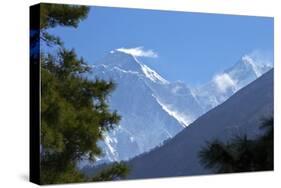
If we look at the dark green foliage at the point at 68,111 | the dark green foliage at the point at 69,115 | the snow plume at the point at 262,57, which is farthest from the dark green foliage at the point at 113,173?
the snow plume at the point at 262,57

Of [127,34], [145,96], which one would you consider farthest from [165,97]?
[127,34]

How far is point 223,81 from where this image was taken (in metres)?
11.5

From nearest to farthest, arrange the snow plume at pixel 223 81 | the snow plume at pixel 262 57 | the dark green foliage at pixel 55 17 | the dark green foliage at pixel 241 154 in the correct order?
the dark green foliage at pixel 55 17, the snow plume at pixel 223 81, the dark green foliage at pixel 241 154, the snow plume at pixel 262 57

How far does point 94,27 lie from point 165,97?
153 centimetres

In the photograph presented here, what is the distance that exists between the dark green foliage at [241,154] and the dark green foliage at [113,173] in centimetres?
129

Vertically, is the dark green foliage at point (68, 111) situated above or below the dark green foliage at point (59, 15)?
below

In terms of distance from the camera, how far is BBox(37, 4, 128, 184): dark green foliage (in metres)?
10.1

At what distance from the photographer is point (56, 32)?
10.2 m

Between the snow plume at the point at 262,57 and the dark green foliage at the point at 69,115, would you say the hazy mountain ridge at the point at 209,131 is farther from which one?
the dark green foliage at the point at 69,115

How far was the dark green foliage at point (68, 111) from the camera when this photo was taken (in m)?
10.1

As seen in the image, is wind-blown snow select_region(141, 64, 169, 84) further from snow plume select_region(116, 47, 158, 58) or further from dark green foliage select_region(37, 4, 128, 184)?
dark green foliage select_region(37, 4, 128, 184)

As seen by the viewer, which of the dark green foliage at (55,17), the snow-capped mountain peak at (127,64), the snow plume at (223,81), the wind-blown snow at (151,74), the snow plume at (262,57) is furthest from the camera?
the snow plume at (262,57)

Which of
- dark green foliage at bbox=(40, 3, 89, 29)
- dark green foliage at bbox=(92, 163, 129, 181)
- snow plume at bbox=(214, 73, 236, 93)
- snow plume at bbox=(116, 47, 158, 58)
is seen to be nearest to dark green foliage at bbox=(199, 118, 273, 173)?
snow plume at bbox=(214, 73, 236, 93)

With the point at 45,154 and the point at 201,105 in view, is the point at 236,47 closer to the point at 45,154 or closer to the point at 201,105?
the point at 201,105
